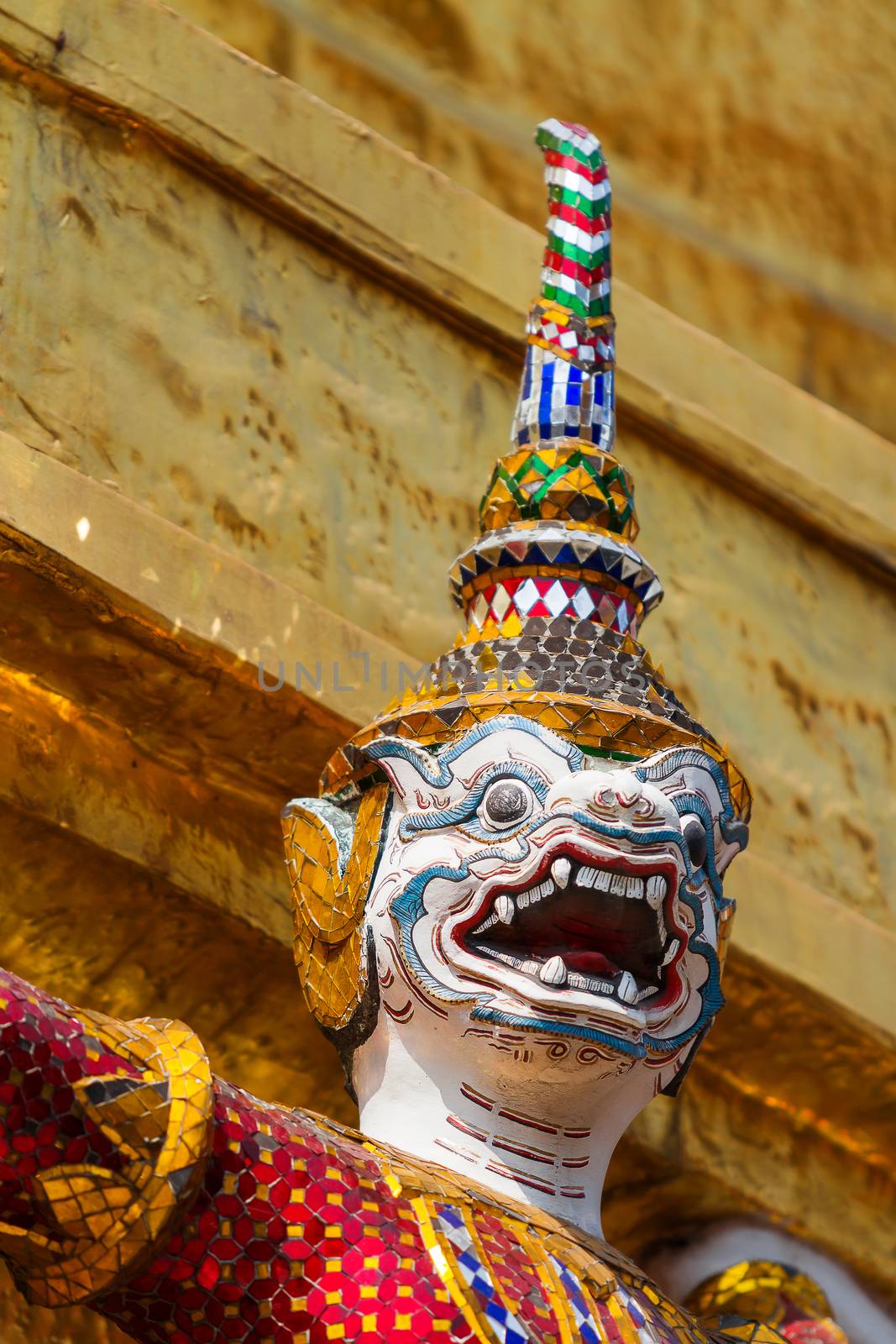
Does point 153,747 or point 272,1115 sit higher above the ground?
point 153,747

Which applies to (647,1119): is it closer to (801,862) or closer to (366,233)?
(801,862)

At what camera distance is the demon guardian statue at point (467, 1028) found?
2.99m

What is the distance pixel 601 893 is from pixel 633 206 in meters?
2.50

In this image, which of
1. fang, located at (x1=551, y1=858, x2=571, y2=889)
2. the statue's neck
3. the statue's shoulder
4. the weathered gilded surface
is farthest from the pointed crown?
the weathered gilded surface

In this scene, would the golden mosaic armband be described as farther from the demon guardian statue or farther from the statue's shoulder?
the statue's shoulder

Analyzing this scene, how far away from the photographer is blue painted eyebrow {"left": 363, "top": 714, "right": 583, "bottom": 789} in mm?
3414

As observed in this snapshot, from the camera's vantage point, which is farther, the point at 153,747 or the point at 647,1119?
the point at 647,1119

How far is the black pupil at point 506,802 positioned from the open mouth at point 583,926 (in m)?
0.10

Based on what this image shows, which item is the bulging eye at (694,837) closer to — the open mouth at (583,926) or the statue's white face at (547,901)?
the statue's white face at (547,901)

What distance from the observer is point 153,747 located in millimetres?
4133

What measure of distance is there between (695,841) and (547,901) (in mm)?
237

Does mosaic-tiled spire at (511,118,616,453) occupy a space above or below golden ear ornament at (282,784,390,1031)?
above

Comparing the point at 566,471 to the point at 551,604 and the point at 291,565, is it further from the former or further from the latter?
the point at 291,565

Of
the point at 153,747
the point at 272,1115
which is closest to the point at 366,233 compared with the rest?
the point at 153,747
